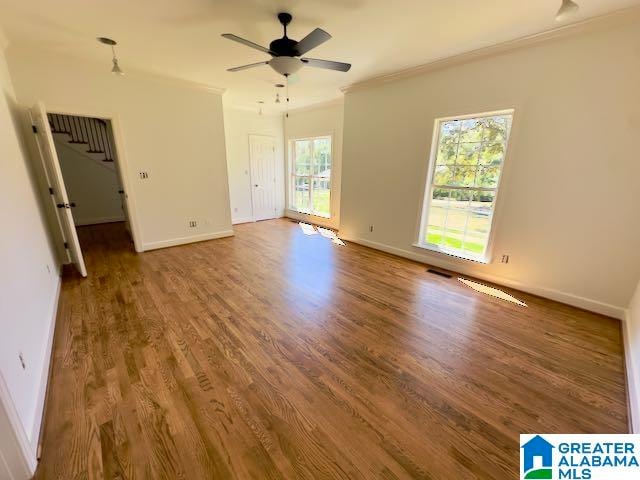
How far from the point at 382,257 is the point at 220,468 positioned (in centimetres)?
346

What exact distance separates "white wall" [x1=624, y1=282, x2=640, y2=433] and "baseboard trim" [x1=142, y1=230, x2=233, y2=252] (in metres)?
5.43

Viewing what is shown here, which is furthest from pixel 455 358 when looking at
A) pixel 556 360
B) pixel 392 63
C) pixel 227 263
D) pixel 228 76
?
pixel 228 76

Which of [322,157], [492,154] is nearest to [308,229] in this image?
[322,157]

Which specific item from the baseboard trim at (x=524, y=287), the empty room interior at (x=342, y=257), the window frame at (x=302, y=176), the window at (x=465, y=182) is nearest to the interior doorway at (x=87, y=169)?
the empty room interior at (x=342, y=257)

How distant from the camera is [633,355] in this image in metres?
1.94

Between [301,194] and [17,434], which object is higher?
[301,194]

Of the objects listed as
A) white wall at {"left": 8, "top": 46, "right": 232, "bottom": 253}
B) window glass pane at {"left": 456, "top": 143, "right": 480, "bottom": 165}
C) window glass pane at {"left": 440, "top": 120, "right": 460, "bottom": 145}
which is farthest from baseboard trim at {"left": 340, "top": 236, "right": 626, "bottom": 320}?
white wall at {"left": 8, "top": 46, "right": 232, "bottom": 253}

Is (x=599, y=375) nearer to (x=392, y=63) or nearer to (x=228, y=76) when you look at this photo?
(x=392, y=63)

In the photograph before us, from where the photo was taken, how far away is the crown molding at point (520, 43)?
224 cm

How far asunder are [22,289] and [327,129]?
5.24 meters

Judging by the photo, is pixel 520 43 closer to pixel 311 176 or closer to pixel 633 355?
pixel 633 355

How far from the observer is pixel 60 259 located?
3682 millimetres

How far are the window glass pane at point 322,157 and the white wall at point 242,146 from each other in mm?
1184

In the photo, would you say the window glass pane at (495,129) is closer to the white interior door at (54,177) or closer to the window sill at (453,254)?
the window sill at (453,254)
